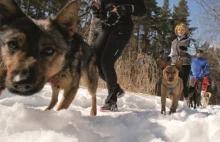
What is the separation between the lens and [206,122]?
225 centimetres

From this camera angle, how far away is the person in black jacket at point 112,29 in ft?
12.0

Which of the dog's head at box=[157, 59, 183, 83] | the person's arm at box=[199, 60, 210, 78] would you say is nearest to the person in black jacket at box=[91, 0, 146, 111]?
the dog's head at box=[157, 59, 183, 83]

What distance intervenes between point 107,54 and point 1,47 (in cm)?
172

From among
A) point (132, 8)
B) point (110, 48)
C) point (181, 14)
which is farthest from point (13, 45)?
point (181, 14)

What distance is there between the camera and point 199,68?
862 cm

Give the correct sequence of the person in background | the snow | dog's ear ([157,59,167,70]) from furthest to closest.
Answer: the person in background, dog's ear ([157,59,167,70]), the snow

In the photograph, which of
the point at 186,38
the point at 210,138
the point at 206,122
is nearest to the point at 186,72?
the point at 186,38

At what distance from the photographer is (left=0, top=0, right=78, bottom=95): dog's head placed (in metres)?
1.83

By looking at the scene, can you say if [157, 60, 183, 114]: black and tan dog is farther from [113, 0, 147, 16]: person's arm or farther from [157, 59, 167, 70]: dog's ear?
[113, 0, 147, 16]: person's arm

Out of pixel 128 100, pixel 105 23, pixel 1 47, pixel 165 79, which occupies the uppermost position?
pixel 105 23

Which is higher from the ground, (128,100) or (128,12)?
(128,12)

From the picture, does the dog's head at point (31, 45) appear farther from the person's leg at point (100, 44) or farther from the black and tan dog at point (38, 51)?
the person's leg at point (100, 44)

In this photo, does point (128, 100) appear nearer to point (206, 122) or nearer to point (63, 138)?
point (206, 122)

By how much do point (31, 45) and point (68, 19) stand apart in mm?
578
